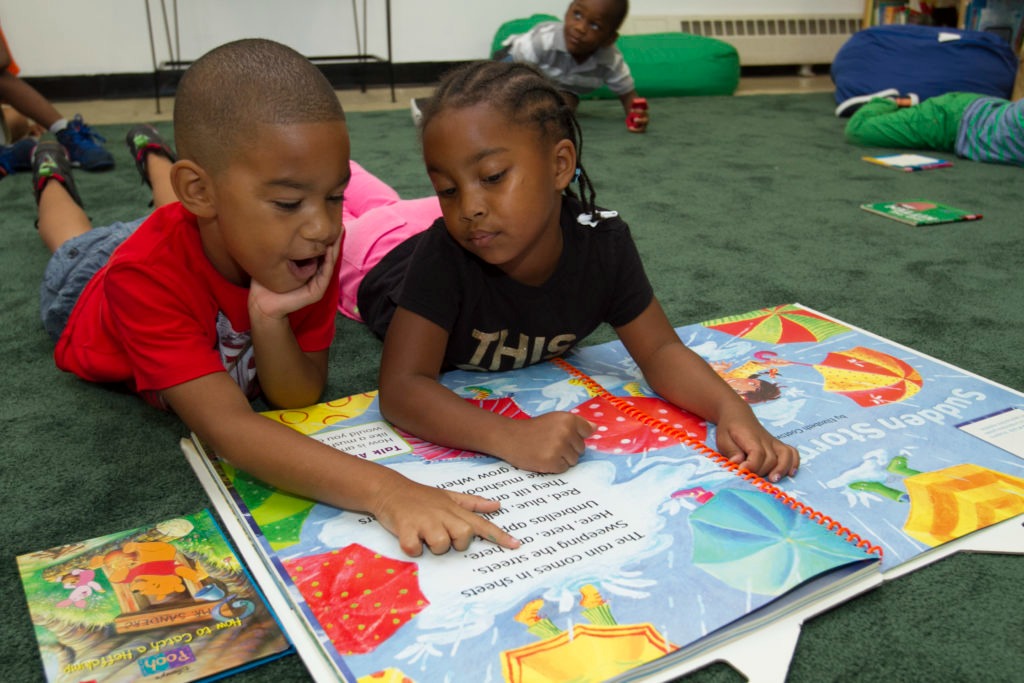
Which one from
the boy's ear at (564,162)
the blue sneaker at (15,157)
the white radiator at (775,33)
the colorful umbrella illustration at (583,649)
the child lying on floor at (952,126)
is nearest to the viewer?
the colorful umbrella illustration at (583,649)

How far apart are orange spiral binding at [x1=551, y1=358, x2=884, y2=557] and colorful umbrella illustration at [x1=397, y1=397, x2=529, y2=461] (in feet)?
0.31

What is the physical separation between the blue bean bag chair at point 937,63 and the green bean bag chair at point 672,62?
0.56 metres

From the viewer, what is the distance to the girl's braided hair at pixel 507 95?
2.54 ft

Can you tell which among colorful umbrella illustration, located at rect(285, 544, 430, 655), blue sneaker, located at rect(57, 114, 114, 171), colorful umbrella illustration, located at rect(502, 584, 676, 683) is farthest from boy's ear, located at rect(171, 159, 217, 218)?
blue sneaker, located at rect(57, 114, 114, 171)

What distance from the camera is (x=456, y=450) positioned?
79 cm

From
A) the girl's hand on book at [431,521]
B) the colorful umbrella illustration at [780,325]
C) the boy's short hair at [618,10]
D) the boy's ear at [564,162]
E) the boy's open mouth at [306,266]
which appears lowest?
the colorful umbrella illustration at [780,325]

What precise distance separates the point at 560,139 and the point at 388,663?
53 centimetres

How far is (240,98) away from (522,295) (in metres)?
0.35

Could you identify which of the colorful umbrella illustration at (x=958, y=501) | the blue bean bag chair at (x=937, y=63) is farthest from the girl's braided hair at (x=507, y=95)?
the blue bean bag chair at (x=937, y=63)

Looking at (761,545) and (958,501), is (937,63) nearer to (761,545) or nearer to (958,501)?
(958,501)

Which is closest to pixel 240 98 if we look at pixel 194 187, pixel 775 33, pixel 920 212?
pixel 194 187

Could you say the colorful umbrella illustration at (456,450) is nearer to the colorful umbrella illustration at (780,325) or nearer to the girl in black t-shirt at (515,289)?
the girl in black t-shirt at (515,289)

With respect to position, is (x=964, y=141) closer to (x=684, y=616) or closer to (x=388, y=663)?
(x=684, y=616)

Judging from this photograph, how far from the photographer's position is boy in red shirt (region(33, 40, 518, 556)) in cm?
67
